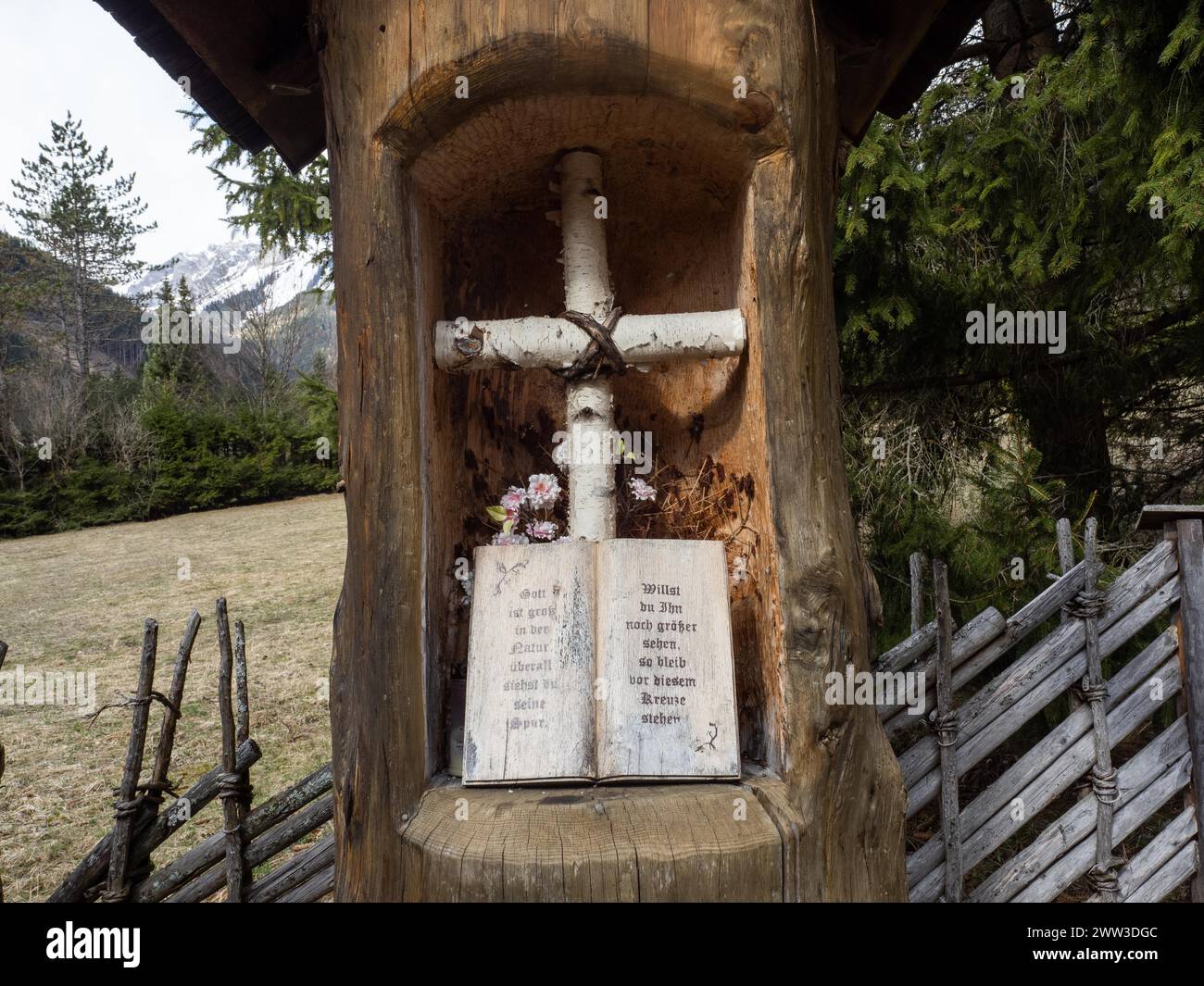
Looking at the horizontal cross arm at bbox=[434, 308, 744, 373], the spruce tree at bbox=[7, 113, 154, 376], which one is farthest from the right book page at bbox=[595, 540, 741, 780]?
the spruce tree at bbox=[7, 113, 154, 376]

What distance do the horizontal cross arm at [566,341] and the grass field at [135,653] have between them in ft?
10.4

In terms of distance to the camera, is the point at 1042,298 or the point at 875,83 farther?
the point at 1042,298

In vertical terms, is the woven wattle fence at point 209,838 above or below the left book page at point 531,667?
below

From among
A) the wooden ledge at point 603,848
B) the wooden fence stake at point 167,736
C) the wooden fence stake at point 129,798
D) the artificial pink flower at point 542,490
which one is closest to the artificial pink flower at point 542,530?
the artificial pink flower at point 542,490

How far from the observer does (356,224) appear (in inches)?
75.4

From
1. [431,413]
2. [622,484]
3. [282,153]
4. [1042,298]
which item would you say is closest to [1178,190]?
[1042,298]

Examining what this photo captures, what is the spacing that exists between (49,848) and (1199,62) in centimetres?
614

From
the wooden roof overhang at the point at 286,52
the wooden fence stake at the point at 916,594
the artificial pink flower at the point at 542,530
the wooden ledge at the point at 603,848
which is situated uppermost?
the wooden roof overhang at the point at 286,52

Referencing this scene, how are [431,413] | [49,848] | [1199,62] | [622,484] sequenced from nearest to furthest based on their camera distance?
[431,413] < [622,484] < [1199,62] < [49,848]

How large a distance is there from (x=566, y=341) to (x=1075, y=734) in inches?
92.6

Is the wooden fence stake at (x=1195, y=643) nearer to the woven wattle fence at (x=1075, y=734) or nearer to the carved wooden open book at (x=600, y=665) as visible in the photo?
the woven wattle fence at (x=1075, y=734)

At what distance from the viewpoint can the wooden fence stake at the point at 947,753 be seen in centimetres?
270

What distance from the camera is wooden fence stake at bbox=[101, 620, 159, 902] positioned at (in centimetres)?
231
